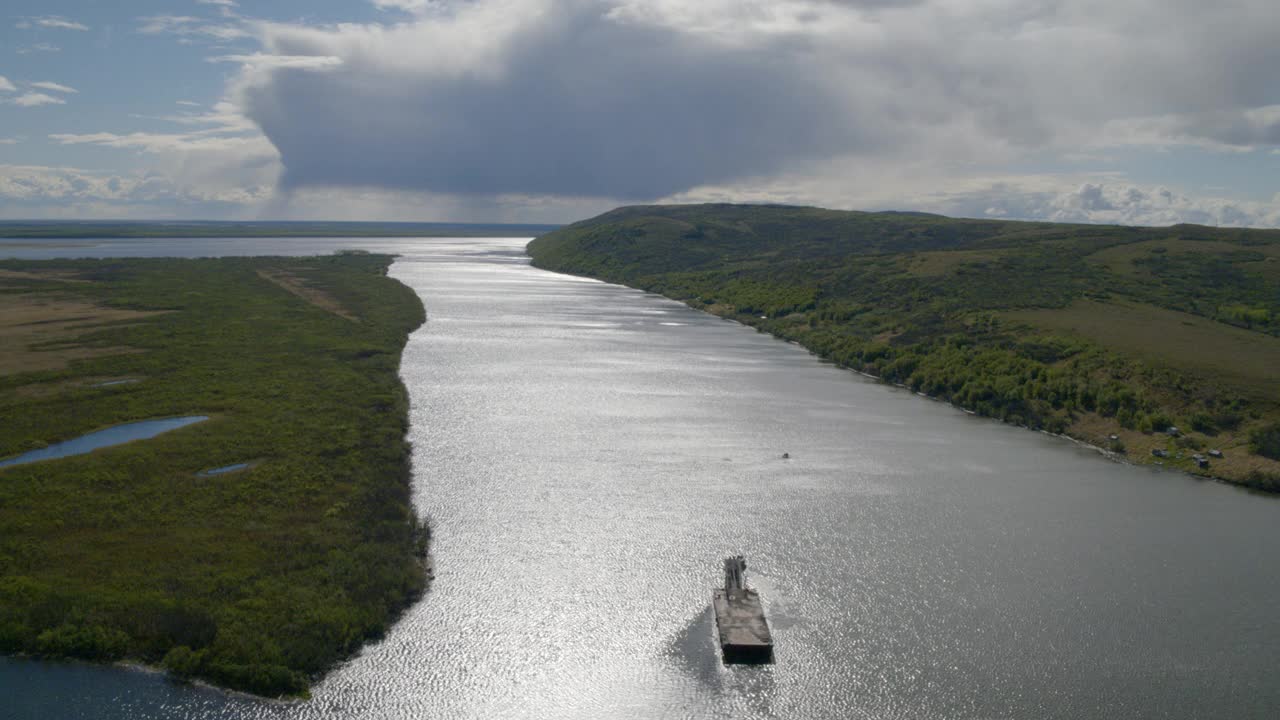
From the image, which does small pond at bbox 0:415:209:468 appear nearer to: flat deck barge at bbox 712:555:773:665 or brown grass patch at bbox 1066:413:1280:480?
flat deck barge at bbox 712:555:773:665

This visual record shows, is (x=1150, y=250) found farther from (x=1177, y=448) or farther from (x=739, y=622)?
(x=739, y=622)

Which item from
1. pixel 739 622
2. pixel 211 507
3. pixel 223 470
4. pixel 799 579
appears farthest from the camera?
pixel 223 470

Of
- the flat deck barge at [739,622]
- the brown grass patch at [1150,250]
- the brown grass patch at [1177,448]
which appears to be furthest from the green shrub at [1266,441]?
the brown grass patch at [1150,250]

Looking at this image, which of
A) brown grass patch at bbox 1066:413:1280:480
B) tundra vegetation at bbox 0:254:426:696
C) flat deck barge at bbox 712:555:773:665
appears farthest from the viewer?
brown grass patch at bbox 1066:413:1280:480

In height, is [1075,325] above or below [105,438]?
above

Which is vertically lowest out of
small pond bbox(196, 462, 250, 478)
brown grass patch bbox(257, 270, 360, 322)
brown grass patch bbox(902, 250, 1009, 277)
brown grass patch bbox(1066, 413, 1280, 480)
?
small pond bbox(196, 462, 250, 478)

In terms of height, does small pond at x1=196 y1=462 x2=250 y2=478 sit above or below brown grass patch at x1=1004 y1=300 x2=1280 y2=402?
below

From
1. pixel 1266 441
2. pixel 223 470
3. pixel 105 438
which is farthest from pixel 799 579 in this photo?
pixel 105 438

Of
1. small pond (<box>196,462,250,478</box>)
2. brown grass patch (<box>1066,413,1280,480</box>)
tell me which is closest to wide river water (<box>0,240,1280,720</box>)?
brown grass patch (<box>1066,413,1280,480</box>)
